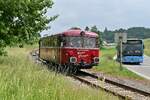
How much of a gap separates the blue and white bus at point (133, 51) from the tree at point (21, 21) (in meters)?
21.0

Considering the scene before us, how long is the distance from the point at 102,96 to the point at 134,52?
39337 mm

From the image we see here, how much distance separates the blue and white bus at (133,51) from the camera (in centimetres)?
5153

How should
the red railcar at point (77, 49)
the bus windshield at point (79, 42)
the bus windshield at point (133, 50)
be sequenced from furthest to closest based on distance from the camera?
the bus windshield at point (133, 50) → the bus windshield at point (79, 42) → the red railcar at point (77, 49)

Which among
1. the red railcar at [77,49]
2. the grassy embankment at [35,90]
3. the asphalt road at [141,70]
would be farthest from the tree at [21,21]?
the grassy embankment at [35,90]

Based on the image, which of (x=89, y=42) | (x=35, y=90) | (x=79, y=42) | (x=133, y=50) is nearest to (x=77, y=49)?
(x=79, y=42)

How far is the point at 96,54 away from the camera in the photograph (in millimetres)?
31547

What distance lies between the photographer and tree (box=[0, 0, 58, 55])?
89.3ft

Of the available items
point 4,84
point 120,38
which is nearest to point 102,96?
point 4,84

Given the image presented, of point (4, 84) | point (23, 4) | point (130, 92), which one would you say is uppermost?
point (23, 4)

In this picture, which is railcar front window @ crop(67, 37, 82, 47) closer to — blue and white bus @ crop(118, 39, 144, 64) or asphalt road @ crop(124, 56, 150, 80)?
asphalt road @ crop(124, 56, 150, 80)

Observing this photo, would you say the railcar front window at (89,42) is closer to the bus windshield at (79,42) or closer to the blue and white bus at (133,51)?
the bus windshield at (79,42)

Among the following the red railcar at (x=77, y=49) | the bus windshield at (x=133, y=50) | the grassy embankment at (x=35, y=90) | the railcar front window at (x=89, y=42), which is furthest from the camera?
the bus windshield at (x=133, y=50)

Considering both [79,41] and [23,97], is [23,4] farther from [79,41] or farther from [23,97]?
[23,97]

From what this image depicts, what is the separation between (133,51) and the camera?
5162 centimetres
